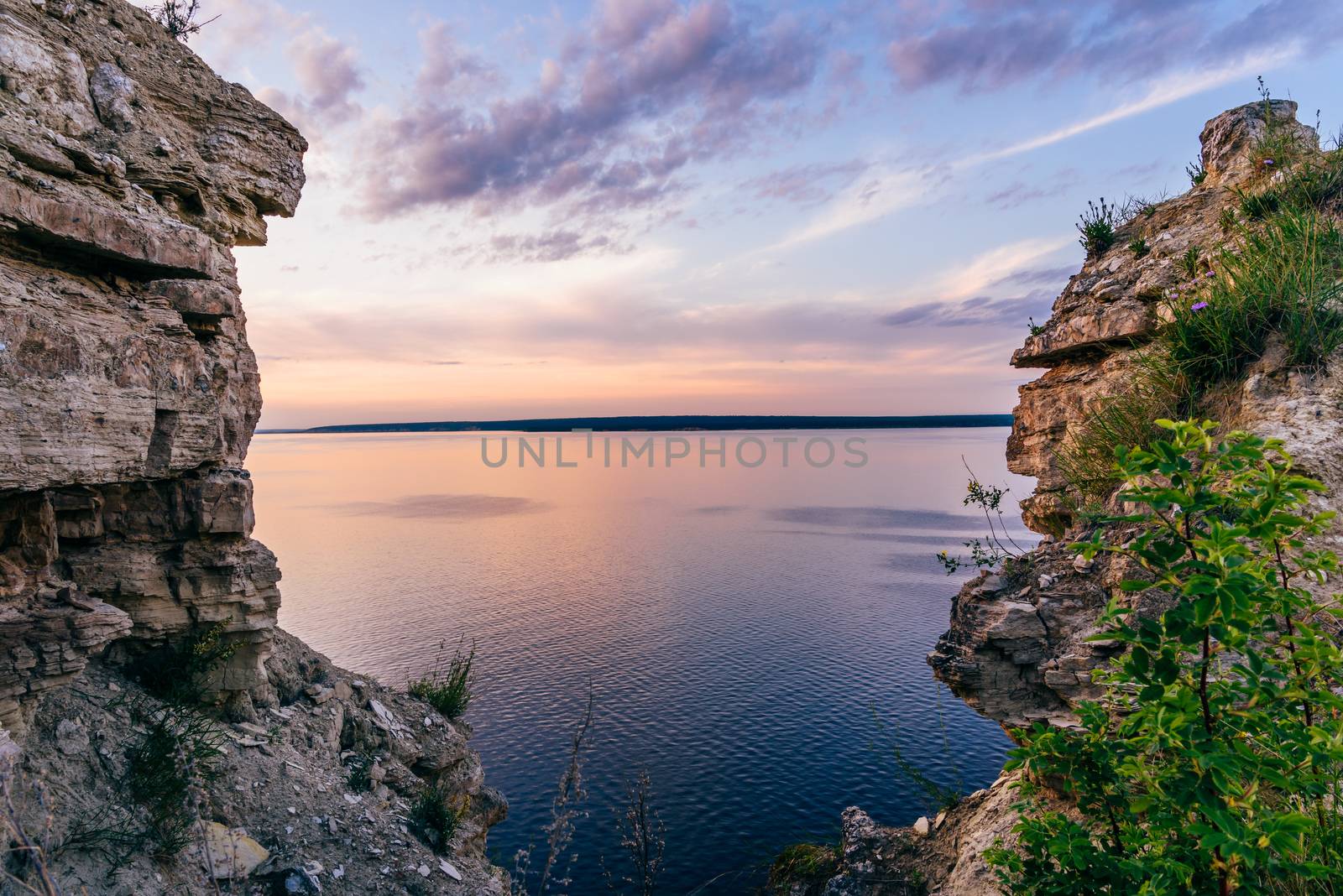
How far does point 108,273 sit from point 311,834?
9.36m

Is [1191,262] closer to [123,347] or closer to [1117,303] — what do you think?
[1117,303]

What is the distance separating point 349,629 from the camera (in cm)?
4016

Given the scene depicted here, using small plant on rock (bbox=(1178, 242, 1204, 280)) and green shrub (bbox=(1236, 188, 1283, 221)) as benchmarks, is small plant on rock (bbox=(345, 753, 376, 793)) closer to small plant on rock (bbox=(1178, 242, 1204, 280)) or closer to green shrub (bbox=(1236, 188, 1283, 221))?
small plant on rock (bbox=(1178, 242, 1204, 280))

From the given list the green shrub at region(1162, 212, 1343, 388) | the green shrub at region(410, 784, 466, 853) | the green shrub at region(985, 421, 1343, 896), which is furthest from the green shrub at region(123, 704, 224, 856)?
the green shrub at region(1162, 212, 1343, 388)

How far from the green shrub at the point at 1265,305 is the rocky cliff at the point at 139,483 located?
14.7 meters

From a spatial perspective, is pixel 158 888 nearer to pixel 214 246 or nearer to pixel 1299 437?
pixel 214 246

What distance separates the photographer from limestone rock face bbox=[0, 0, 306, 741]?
8.27 meters

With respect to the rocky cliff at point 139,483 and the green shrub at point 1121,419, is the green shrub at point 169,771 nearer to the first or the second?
the rocky cliff at point 139,483

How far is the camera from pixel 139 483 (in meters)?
10.9

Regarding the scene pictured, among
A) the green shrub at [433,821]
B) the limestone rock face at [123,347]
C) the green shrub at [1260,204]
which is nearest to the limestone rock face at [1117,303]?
the green shrub at [1260,204]

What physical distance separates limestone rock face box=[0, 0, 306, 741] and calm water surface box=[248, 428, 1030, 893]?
14.9m

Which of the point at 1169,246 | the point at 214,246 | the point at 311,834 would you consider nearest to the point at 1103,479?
the point at 1169,246

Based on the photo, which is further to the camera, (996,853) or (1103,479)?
(1103,479)

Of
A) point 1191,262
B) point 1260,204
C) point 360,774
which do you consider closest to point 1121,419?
point 1191,262
